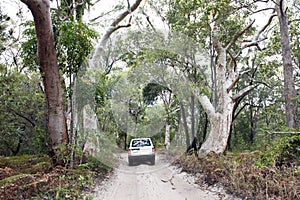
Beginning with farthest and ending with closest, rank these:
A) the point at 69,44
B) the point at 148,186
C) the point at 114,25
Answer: the point at 114,25
the point at 148,186
the point at 69,44

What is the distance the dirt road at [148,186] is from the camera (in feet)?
16.7

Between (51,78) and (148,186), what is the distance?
3.27 metres

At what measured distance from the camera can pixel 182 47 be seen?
880cm

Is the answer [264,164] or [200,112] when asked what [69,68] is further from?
[200,112]

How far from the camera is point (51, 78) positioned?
5.59 meters

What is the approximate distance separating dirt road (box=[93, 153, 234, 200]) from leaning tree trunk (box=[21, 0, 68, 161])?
1421 millimetres

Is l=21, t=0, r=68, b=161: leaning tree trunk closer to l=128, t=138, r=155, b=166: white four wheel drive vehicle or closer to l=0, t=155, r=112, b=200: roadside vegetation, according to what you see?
l=0, t=155, r=112, b=200: roadside vegetation

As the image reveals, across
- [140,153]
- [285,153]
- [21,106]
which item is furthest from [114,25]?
[285,153]

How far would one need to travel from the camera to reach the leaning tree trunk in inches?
207

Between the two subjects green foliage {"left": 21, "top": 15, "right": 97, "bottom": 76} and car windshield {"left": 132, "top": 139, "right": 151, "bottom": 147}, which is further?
car windshield {"left": 132, "top": 139, "right": 151, "bottom": 147}

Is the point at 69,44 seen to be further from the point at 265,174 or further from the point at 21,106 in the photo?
the point at 265,174

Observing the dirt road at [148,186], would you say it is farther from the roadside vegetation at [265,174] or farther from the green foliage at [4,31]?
the green foliage at [4,31]

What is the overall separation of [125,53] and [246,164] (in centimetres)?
841

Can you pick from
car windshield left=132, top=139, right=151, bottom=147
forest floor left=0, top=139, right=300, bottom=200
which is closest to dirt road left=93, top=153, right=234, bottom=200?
forest floor left=0, top=139, right=300, bottom=200
